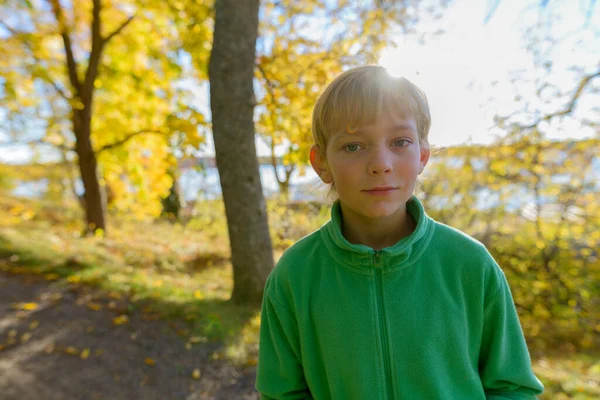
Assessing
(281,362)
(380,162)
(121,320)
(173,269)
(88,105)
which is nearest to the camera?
(380,162)

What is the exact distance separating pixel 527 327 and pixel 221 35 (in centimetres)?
579

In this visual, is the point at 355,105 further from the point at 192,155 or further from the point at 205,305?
the point at 192,155

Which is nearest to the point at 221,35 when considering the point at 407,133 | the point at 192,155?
the point at 192,155

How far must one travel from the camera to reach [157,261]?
23.6 feet

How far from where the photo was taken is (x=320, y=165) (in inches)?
54.4

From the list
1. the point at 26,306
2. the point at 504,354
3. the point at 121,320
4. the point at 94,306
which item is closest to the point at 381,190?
the point at 504,354

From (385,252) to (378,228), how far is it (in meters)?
0.14

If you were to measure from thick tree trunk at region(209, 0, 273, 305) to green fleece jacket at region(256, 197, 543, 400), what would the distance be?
2771mm

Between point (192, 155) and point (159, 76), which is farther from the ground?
point (159, 76)

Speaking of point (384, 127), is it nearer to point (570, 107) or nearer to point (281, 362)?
point (281, 362)

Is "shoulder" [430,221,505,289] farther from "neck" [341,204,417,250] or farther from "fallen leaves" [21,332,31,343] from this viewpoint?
"fallen leaves" [21,332,31,343]

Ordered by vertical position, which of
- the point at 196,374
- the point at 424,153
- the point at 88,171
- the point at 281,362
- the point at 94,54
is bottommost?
the point at 196,374

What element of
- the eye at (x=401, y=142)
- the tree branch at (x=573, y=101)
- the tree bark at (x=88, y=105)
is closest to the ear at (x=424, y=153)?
the eye at (x=401, y=142)

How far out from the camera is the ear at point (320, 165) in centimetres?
137
